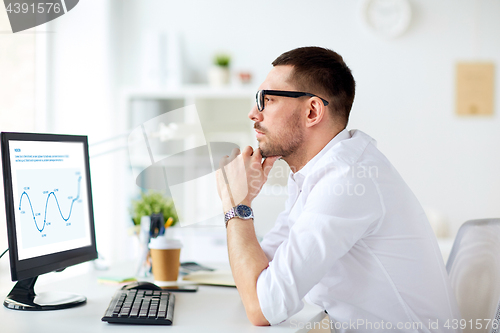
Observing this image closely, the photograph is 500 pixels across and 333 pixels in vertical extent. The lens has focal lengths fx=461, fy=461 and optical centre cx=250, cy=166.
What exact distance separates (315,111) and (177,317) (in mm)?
646

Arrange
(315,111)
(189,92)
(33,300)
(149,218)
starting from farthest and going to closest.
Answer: (189,92), (149,218), (315,111), (33,300)

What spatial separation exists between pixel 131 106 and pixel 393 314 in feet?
7.58

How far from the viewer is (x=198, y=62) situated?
318 cm

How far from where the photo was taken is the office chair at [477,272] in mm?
1143

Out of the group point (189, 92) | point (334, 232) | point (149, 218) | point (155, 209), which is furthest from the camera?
point (189, 92)

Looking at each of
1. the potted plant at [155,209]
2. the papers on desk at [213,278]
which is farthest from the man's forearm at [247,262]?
the potted plant at [155,209]

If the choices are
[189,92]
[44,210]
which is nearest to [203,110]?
[189,92]

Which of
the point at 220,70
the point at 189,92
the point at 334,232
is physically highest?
the point at 220,70

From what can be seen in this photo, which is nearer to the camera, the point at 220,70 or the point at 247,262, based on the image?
the point at 247,262

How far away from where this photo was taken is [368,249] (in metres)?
1.11

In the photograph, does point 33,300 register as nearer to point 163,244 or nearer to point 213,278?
point 163,244

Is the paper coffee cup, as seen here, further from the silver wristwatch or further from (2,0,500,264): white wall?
(2,0,500,264): white wall

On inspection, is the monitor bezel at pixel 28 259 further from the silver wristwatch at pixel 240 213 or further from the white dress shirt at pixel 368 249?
the white dress shirt at pixel 368 249

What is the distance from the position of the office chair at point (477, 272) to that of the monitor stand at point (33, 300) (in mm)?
996
